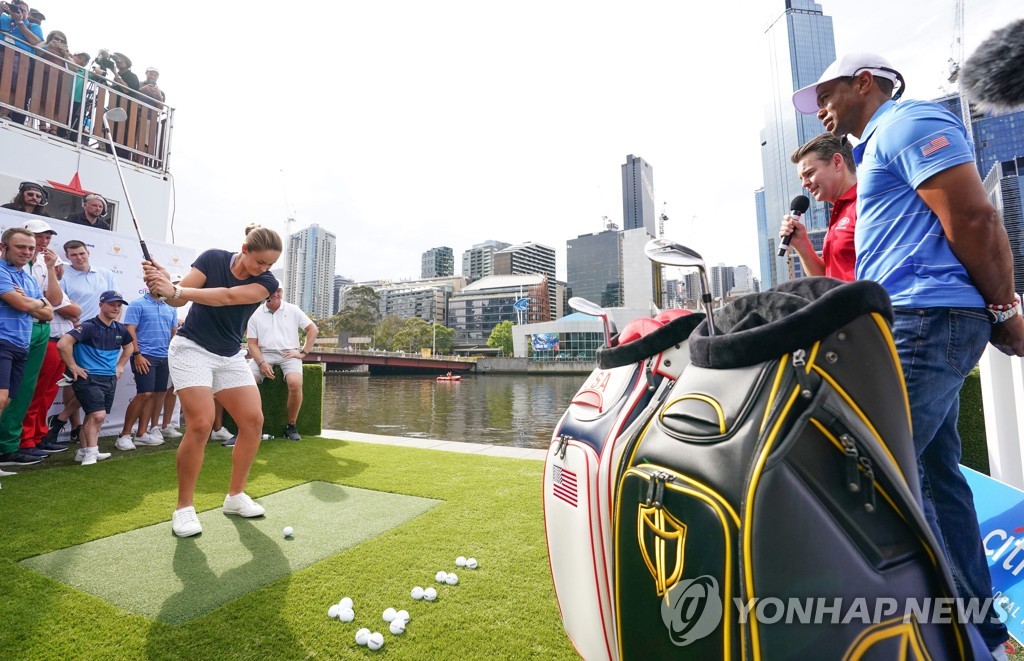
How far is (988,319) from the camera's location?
147 cm

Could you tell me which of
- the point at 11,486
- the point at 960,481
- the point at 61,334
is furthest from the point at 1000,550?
the point at 61,334

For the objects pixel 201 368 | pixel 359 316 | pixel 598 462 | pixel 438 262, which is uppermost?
pixel 438 262

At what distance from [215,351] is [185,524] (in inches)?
42.2

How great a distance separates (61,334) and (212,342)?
3.96m

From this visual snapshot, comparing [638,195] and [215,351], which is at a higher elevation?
[638,195]

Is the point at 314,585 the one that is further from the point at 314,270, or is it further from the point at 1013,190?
the point at 314,270

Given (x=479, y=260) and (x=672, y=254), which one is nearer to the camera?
(x=672, y=254)

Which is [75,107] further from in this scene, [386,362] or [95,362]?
[386,362]

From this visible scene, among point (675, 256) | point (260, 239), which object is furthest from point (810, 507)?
point (260, 239)

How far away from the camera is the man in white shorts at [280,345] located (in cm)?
623

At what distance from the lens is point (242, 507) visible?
3318mm

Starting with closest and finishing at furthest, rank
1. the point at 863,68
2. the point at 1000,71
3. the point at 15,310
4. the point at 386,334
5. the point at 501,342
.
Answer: the point at 863,68 → the point at 1000,71 → the point at 15,310 → the point at 386,334 → the point at 501,342

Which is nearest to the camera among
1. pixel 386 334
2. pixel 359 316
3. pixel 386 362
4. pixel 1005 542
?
pixel 1005 542

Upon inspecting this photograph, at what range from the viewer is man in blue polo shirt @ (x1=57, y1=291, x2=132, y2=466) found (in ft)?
16.3
